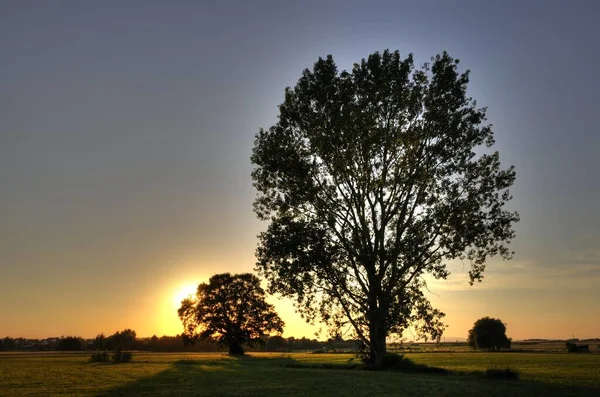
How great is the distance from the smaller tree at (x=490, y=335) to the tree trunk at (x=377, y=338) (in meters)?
101

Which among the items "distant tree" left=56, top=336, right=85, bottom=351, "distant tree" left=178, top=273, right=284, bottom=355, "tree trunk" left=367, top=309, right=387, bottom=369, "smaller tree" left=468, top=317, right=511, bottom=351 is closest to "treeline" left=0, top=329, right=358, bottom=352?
"distant tree" left=56, top=336, right=85, bottom=351

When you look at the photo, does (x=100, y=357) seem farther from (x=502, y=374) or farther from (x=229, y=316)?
(x=502, y=374)

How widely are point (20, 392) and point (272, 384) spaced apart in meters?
14.6

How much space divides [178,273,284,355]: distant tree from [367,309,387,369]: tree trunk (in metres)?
61.5

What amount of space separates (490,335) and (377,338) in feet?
339

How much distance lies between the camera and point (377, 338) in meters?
44.6

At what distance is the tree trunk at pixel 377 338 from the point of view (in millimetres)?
43531

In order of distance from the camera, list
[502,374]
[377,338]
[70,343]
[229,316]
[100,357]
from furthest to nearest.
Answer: [70,343]
[229,316]
[100,357]
[377,338]
[502,374]

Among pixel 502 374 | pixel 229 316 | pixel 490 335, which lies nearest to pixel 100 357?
pixel 229 316

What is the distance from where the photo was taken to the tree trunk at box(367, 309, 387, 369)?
4353 cm

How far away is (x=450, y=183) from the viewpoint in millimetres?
43469

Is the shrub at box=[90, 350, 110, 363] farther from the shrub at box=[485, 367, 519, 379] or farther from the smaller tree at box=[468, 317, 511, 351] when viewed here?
the smaller tree at box=[468, 317, 511, 351]

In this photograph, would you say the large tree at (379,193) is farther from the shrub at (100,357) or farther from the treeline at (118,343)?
the treeline at (118,343)

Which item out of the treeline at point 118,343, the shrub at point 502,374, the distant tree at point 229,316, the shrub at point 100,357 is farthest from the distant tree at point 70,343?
the shrub at point 502,374
